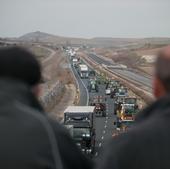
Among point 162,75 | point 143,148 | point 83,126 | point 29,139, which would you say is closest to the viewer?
point 143,148

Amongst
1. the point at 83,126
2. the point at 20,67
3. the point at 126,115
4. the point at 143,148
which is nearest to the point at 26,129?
the point at 20,67

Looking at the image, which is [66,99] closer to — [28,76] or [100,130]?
[100,130]

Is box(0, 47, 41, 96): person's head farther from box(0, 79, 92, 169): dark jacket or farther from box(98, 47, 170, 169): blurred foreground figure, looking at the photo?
box(98, 47, 170, 169): blurred foreground figure

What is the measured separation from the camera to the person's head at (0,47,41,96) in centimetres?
422

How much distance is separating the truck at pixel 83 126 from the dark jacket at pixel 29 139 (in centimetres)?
2184

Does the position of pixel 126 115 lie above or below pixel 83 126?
below

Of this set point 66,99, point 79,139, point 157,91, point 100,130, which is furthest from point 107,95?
point 157,91

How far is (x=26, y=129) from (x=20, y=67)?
472 mm

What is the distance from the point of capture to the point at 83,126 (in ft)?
93.4

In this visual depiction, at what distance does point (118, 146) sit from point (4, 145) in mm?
713

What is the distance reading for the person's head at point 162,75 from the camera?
4133 mm

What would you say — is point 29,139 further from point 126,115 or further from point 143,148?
point 126,115

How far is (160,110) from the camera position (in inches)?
157

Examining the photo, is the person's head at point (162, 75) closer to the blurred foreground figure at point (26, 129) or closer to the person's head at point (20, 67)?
the blurred foreground figure at point (26, 129)
